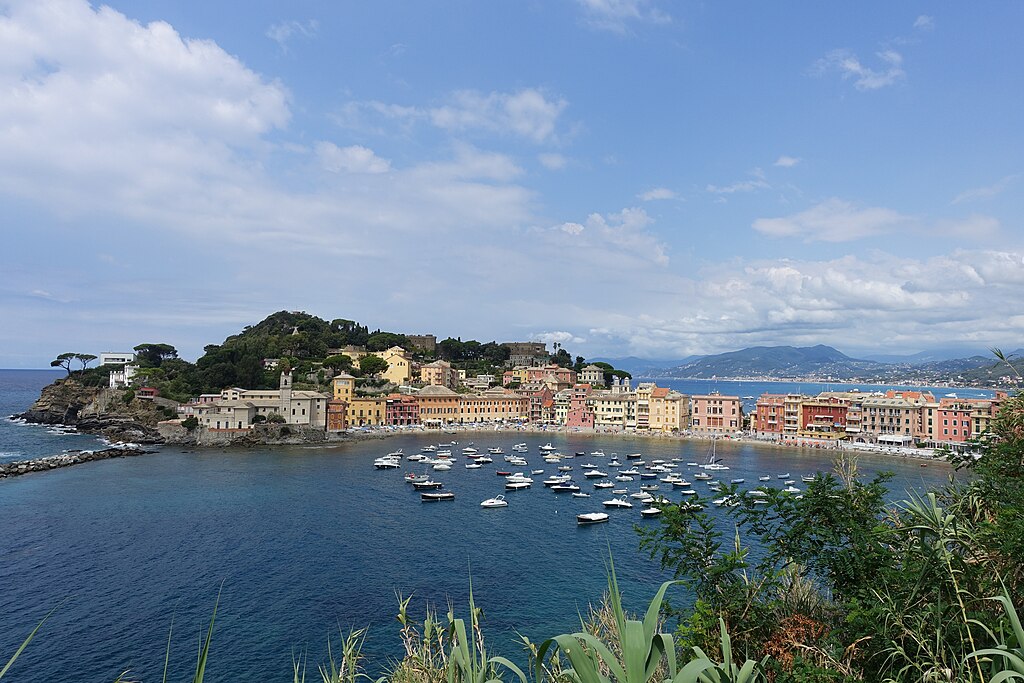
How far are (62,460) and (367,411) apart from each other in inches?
845

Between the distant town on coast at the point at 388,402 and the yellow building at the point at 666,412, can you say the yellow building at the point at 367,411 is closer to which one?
the distant town on coast at the point at 388,402

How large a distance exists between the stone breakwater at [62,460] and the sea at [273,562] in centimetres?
89

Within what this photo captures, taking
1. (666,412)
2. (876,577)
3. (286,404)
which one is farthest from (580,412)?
(876,577)

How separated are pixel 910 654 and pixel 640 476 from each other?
25860 millimetres

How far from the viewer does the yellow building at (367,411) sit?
157 ft

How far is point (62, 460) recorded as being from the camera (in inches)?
1166

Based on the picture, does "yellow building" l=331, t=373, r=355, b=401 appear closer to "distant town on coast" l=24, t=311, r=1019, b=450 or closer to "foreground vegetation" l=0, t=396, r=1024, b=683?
"distant town on coast" l=24, t=311, r=1019, b=450

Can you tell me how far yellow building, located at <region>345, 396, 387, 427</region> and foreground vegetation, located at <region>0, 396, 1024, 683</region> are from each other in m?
44.1

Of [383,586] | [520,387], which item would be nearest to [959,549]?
[383,586]

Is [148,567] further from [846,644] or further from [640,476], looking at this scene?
[640,476]

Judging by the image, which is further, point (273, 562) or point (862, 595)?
point (273, 562)

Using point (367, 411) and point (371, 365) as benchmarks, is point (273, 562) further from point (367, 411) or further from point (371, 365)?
point (371, 365)

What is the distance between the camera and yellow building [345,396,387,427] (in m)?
47.7

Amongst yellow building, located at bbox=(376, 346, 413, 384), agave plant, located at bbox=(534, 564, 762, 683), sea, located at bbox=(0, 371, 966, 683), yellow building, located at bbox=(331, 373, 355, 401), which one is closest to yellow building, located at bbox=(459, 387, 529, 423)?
yellow building, located at bbox=(376, 346, 413, 384)
